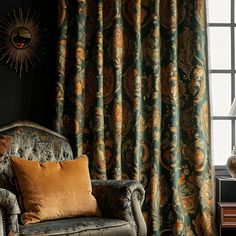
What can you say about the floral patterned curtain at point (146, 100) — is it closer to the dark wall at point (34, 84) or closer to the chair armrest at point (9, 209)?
the dark wall at point (34, 84)

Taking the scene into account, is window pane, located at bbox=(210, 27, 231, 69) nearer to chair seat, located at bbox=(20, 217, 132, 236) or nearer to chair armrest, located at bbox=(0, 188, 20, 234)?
chair seat, located at bbox=(20, 217, 132, 236)

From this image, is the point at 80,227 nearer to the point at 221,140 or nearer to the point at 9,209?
the point at 9,209

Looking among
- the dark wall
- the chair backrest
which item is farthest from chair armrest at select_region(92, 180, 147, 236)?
the dark wall

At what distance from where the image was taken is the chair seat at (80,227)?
294 cm

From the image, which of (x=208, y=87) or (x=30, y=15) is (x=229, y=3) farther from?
(x=30, y=15)

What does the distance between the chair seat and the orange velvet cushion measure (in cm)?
7

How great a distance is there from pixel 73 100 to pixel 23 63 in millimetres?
561

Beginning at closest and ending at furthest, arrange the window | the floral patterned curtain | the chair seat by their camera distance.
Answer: the chair seat → the floral patterned curtain → the window

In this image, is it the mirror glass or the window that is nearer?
the mirror glass

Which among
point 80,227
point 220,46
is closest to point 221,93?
point 220,46

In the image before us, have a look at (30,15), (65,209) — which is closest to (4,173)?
(65,209)

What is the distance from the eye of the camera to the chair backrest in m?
3.54

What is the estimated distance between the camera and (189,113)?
167 inches

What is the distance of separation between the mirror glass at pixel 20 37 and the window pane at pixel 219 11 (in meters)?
1.72
